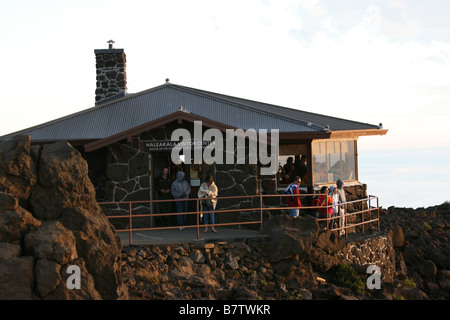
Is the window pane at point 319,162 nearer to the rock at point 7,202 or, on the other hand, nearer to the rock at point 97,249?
the rock at point 97,249

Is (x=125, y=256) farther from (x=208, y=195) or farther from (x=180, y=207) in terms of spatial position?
(x=180, y=207)

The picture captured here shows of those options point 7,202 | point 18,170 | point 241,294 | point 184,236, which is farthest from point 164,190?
point 7,202

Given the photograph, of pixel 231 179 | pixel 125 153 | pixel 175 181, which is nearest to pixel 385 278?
pixel 231 179

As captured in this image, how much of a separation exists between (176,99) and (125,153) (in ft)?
17.2

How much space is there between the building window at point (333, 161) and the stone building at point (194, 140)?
0.10ft

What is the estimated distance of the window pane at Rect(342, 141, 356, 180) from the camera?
20.4m

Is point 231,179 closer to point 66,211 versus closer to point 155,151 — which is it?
point 155,151

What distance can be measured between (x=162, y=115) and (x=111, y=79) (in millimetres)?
4257

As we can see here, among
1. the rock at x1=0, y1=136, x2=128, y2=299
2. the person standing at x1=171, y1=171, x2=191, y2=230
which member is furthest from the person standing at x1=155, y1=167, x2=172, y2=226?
the rock at x1=0, y1=136, x2=128, y2=299

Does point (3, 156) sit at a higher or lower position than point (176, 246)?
higher

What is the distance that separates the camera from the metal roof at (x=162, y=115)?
63.4 ft

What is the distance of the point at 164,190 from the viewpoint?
17125mm

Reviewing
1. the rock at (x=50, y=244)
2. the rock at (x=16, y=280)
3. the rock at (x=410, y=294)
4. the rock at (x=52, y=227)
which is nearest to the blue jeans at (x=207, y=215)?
the rock at (x=410, y=294)
